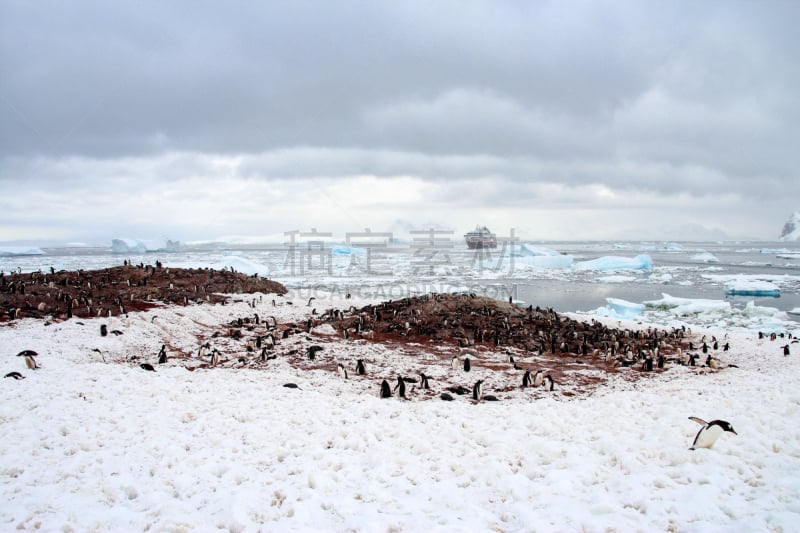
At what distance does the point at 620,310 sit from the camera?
2528 centimetres

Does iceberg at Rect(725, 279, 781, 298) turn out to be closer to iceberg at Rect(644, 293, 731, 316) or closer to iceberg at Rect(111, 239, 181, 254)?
iceberg at Rect(644, 293, 731, 316)

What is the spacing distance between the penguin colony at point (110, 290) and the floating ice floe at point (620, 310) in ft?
55.6

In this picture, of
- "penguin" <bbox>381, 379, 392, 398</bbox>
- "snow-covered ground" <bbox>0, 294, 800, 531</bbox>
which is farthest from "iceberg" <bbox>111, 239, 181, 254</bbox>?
"penguin" <bbox>381, 379, 392, 398</bbox>

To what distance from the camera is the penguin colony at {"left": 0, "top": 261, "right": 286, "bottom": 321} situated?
15.2 meters

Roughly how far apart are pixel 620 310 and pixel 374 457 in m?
22.5

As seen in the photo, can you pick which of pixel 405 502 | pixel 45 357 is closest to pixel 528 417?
pixel 405 502

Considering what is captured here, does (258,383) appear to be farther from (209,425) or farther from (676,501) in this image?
(676,501)

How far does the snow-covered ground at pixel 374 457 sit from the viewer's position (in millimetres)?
4801

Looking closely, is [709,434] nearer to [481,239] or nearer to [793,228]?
[481,239]

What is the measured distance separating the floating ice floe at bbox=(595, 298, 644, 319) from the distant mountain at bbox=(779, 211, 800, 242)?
20637 cm

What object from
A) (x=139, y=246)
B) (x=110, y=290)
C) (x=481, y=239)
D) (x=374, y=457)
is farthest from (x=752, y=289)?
(x=139, y=246)

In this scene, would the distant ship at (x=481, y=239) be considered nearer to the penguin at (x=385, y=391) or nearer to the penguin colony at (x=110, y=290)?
the penguin colony at (x=110, y=290)

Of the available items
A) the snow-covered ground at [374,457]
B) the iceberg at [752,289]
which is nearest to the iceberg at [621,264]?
the iceberg at [752,289]

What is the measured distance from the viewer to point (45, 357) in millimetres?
10445
